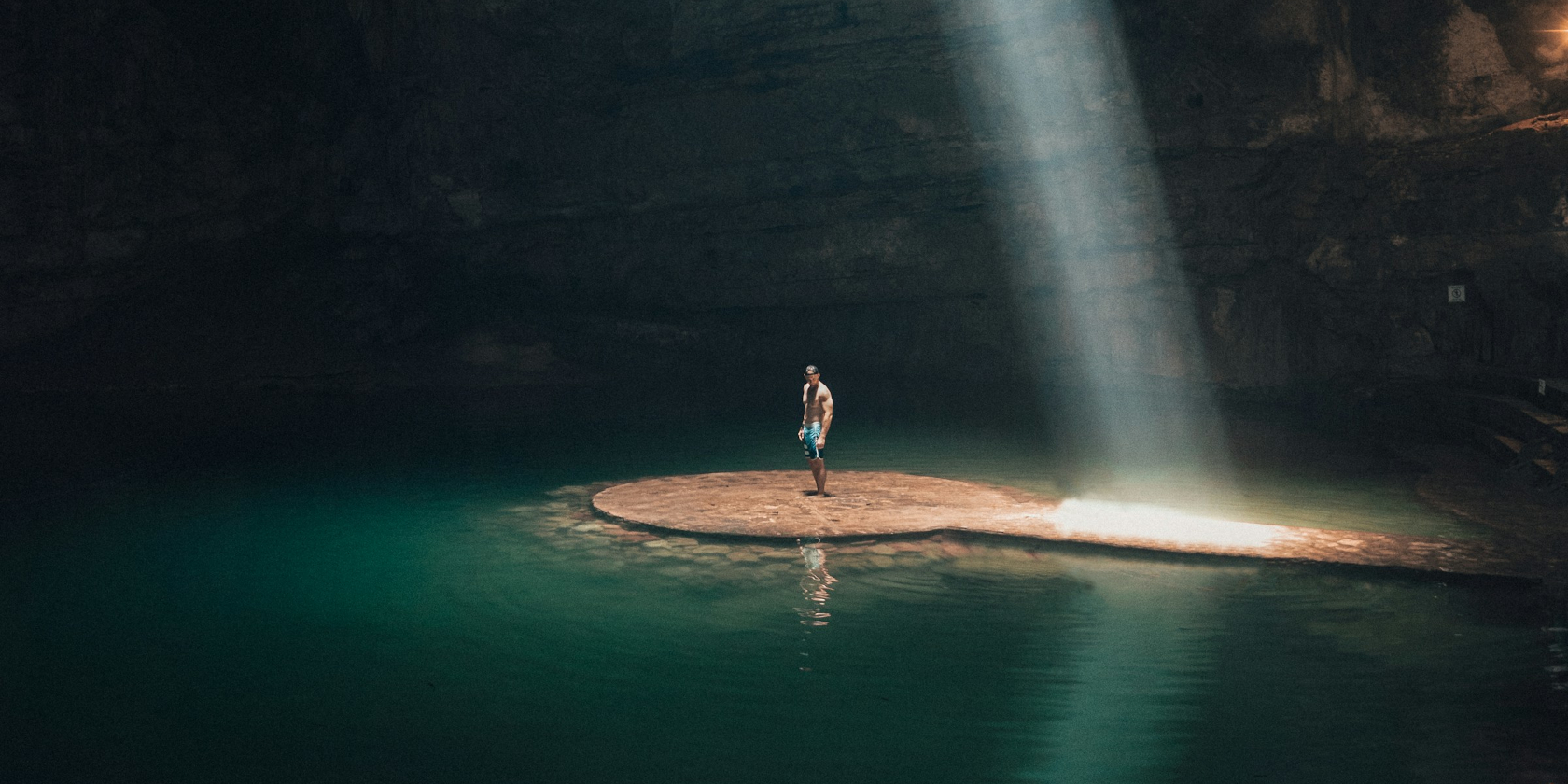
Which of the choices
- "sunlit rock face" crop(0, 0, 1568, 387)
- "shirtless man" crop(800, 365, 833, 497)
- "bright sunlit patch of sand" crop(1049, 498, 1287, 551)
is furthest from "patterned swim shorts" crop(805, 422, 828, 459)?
"sunlit rock face" crop(0, 0, 1568, 387)

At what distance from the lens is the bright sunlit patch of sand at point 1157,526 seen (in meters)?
10.1

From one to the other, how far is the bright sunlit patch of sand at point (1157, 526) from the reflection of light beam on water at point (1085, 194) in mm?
10930

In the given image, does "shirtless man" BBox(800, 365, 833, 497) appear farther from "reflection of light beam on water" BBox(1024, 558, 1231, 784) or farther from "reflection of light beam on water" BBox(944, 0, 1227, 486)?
"reflection of light beam on water" BBox(944, 0, 1227, 486)

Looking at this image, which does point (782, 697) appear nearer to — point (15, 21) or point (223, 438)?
point (223, 438)

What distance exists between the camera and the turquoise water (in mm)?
5816

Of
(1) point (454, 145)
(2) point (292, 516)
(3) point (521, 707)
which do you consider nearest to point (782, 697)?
(3) point (521, 707)

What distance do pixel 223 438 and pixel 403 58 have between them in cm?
1434

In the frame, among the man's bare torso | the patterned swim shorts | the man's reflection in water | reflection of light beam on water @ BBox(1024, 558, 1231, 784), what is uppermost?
the man's bare torso

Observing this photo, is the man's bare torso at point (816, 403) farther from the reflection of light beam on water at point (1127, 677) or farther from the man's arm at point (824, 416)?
the reflection of light beam on water at point (1127, 677)

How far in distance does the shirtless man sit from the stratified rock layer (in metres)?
0.31

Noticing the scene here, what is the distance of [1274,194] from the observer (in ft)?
77.2

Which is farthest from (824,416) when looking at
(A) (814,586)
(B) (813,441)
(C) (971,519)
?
(A) (814,586)

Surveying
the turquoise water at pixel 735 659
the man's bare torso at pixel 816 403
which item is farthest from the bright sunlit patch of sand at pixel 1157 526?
the man's bare torso at pixel 816 403

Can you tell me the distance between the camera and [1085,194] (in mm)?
25500
